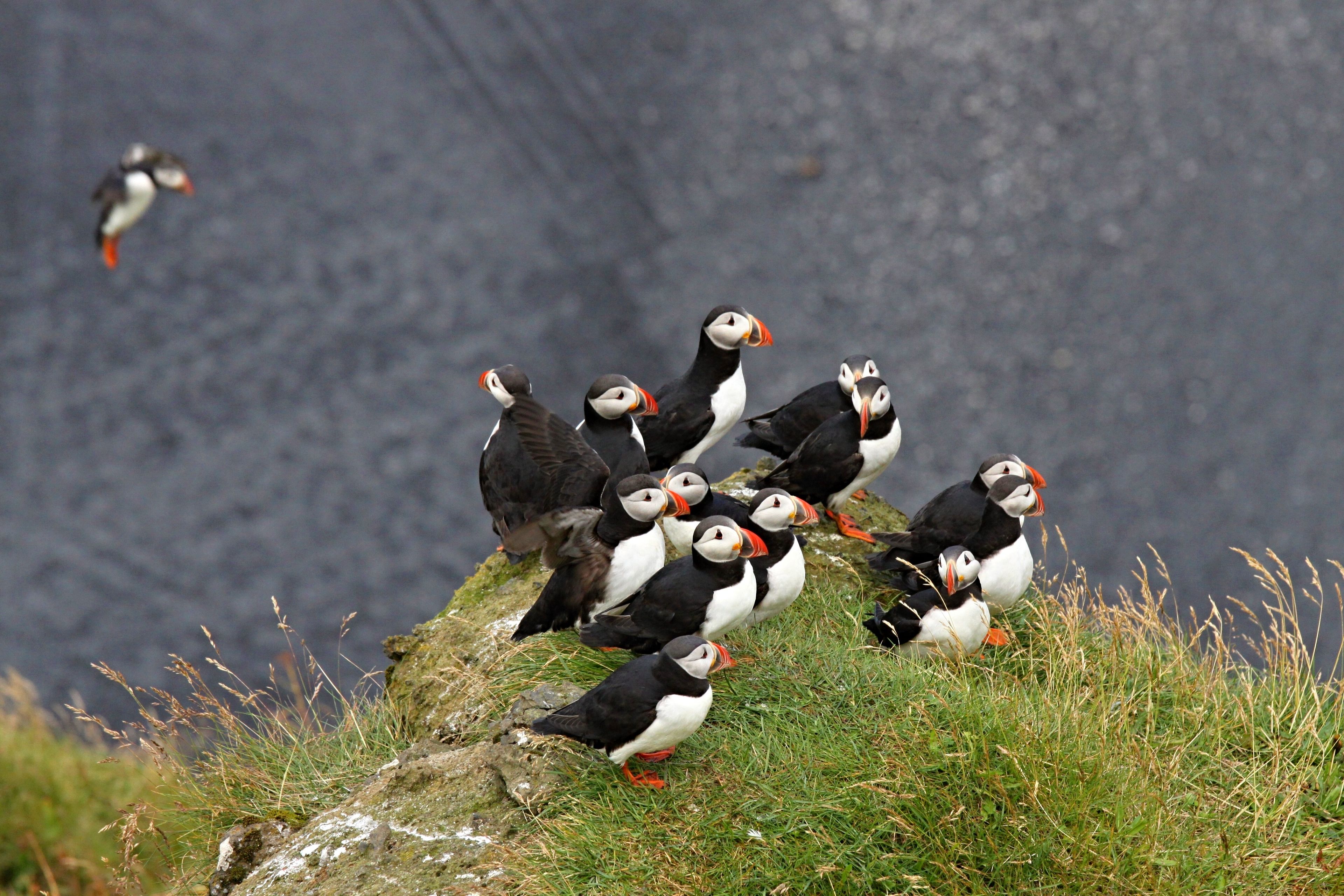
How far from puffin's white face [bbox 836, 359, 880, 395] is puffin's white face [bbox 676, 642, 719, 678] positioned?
2.15 metres

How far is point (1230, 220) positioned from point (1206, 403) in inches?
90.8

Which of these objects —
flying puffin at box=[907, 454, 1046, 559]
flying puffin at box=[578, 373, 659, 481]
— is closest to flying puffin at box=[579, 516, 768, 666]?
flying puffin at box=[578, 373, 659, 481]

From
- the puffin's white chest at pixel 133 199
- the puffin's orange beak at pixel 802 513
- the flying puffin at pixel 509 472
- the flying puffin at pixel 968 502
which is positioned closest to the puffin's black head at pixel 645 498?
the puffin's orange beak at pixel 802 513

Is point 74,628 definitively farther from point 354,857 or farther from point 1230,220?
point 1230,220

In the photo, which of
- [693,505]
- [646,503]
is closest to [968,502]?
[693,505]

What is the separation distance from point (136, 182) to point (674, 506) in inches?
249

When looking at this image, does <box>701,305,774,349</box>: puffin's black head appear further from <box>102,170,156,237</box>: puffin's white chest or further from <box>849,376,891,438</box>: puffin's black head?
<box>102,170,156,237</box>: puffin's white chest

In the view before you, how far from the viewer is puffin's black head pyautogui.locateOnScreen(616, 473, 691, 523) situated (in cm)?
455

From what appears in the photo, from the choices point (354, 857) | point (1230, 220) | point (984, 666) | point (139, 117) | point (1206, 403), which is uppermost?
point (139, 117)

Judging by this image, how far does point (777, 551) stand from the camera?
15.2 ft

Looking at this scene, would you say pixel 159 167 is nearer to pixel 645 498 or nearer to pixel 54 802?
pixel 54 802

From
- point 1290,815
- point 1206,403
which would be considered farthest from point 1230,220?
point 1290,815

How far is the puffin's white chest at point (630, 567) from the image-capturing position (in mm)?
4617

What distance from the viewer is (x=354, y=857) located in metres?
3.97
